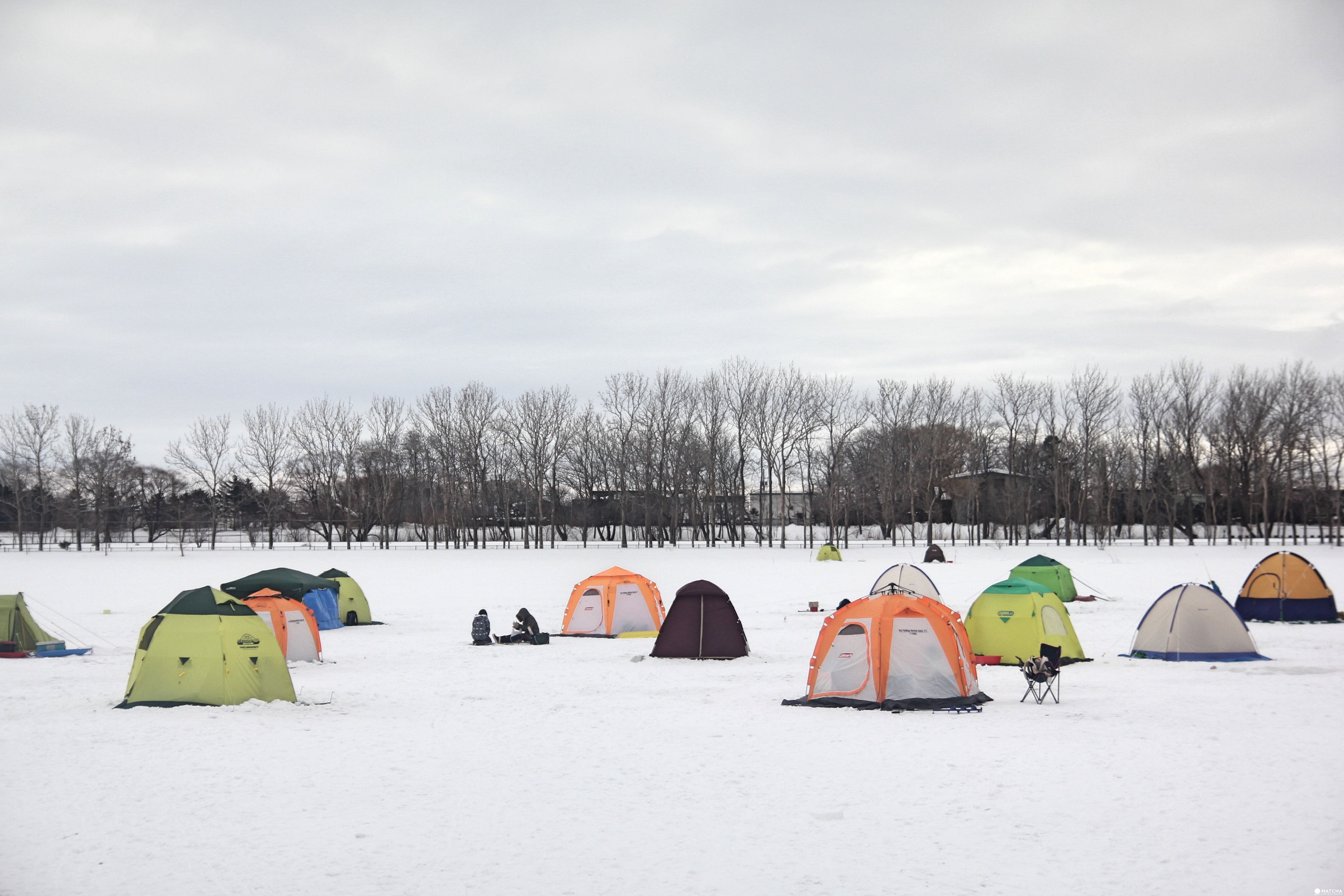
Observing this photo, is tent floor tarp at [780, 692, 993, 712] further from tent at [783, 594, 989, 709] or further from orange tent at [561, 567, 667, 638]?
orange tent at [561, 567, 667, 638]

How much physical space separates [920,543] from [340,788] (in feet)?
235

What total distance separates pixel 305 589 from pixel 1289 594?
75.6ft

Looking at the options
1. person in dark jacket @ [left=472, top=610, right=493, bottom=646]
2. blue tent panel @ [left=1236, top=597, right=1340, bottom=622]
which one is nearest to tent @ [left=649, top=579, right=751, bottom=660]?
person in dark jacket @ [left=472, top=610, right=493, bottom=646]

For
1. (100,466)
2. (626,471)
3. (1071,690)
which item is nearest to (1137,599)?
(1071,690)

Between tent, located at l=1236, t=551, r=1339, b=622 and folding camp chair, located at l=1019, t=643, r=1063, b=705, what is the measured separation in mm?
12385

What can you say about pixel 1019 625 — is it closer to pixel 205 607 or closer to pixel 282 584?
pixel 205 607

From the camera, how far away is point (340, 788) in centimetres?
913

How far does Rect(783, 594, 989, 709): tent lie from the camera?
13055 mm

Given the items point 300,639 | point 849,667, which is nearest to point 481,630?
point 300,639

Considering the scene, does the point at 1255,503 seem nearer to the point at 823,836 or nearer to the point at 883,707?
the point at 883,707

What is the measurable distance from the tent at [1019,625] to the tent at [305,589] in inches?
537

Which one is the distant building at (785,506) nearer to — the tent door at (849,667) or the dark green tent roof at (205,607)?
the tent door at (849,667)

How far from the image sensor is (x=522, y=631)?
21047 millimetres

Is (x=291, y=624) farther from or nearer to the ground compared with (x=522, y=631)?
farther from the ground
